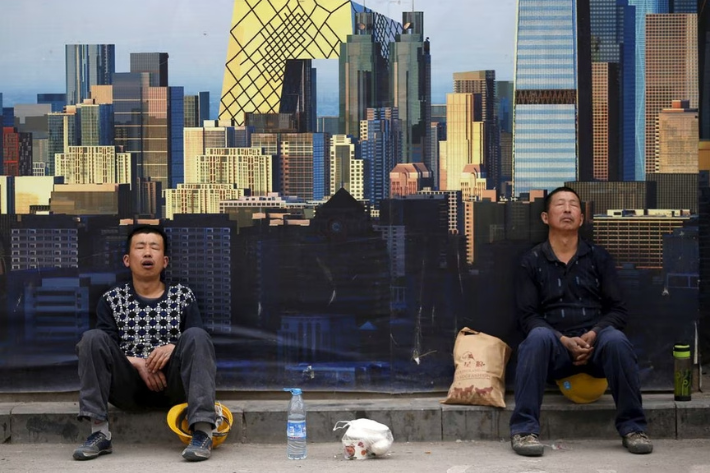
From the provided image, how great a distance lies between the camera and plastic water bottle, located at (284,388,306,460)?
6.15 m

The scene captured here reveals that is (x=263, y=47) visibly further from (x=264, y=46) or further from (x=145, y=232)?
(x=145, y=232)

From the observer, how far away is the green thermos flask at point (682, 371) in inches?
261

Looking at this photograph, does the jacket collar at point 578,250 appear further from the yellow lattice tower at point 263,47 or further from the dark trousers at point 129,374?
the dark trousers at point 129,374

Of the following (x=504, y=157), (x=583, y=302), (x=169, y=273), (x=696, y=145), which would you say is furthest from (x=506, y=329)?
(x=169, y=273)

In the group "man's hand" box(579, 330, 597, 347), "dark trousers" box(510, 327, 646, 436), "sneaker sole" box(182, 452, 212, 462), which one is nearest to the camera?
"sneaker sole" box(182, 452, 212, 462)

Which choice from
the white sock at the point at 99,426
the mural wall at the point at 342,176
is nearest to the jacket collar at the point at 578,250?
the mural wall at the point at 342,176

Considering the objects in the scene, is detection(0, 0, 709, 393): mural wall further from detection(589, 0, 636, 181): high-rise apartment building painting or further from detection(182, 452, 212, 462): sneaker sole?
detection(182, 452, 212, 462): sneaker sole

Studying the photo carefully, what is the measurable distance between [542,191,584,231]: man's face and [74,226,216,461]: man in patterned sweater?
72.5 inches

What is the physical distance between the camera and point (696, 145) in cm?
680

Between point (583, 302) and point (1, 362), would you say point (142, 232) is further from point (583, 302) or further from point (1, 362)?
point (583, 302)

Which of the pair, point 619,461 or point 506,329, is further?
point 506,329

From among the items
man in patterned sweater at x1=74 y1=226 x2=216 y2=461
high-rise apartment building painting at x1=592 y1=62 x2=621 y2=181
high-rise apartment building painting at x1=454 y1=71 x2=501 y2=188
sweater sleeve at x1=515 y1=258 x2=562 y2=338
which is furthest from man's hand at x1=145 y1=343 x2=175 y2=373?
high-rise apartment building painting at x1=592 y1=62 x2=621 y2=181

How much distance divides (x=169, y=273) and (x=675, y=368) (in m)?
2.65

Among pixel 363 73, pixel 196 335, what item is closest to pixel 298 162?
pixel 363 73
